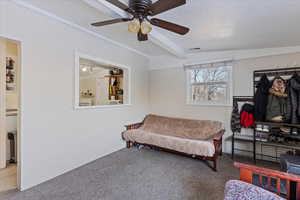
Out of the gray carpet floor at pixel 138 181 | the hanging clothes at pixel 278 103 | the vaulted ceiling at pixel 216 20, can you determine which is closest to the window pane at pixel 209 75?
the vaulted ceiling at pixel 216 20

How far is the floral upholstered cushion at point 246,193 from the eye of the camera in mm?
1105

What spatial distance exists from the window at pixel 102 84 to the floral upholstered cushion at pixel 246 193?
3.18 meters

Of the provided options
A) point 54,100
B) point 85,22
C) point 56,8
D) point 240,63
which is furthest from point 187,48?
point 54,100

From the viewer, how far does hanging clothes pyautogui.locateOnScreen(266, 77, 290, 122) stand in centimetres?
301

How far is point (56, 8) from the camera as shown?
224 cm

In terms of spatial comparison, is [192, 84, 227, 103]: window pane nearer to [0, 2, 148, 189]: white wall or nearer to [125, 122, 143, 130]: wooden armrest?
[125, 122, 143, 130]: wooden armrest

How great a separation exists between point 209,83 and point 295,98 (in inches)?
63.7

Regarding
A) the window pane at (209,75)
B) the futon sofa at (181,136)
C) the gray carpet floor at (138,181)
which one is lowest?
the gray carpet floor at (138,181)

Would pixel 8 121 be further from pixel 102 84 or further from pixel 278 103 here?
pixel 278 103

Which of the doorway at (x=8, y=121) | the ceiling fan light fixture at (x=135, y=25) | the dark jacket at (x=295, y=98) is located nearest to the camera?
the ceiling fan light fixture at (x=135, y=25)

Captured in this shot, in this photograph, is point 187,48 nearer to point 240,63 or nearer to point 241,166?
point 240,63

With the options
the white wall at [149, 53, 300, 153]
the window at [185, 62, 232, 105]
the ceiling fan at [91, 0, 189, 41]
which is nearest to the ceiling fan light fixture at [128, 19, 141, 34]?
the ceiling fan at [91, 0, 189, 41]

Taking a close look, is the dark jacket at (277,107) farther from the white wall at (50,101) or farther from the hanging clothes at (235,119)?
the white wall at (50,101)

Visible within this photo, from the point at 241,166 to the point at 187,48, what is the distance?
2.89m
